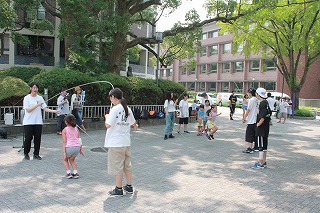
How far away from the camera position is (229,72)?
49656mm

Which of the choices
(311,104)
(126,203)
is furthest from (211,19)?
(311,104)

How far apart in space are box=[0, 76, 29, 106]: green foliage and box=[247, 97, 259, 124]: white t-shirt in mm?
8104

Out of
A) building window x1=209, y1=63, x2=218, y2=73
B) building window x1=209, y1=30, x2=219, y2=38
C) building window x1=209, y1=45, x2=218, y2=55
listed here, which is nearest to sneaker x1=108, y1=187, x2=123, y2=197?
building window x1=209, y1=63, x2=218, y2=73

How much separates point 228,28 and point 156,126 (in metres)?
13.4

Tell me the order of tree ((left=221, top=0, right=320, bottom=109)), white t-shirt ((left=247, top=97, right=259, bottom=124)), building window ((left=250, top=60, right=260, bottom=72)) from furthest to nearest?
1. building window ((left=250, top=60, right=260, bottom=72))
2. tree ((left=221, top=0, right=320, bottom=109))
3. white t-shirt ((left=247, top=97, right=259, bottom=124))

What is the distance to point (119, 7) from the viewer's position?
16.4m

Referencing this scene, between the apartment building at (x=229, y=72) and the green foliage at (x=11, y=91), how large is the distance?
29.1 metres

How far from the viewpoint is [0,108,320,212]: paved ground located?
188 inches

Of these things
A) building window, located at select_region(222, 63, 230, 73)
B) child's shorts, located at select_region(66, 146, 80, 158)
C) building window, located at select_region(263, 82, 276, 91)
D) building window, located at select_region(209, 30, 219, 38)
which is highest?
building window, located at select_region(209, 30, 219, 38)

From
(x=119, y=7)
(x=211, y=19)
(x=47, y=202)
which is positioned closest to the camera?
(x=47, y=202)

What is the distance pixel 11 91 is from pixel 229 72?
41.8m

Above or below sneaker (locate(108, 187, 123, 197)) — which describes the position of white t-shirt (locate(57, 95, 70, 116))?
above

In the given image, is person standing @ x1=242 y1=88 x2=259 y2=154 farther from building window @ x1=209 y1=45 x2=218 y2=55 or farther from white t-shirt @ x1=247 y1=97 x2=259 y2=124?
building window @ x1=209 y1=45 x2=218 y2=55

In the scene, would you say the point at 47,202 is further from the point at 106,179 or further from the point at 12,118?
the point at 12,118
